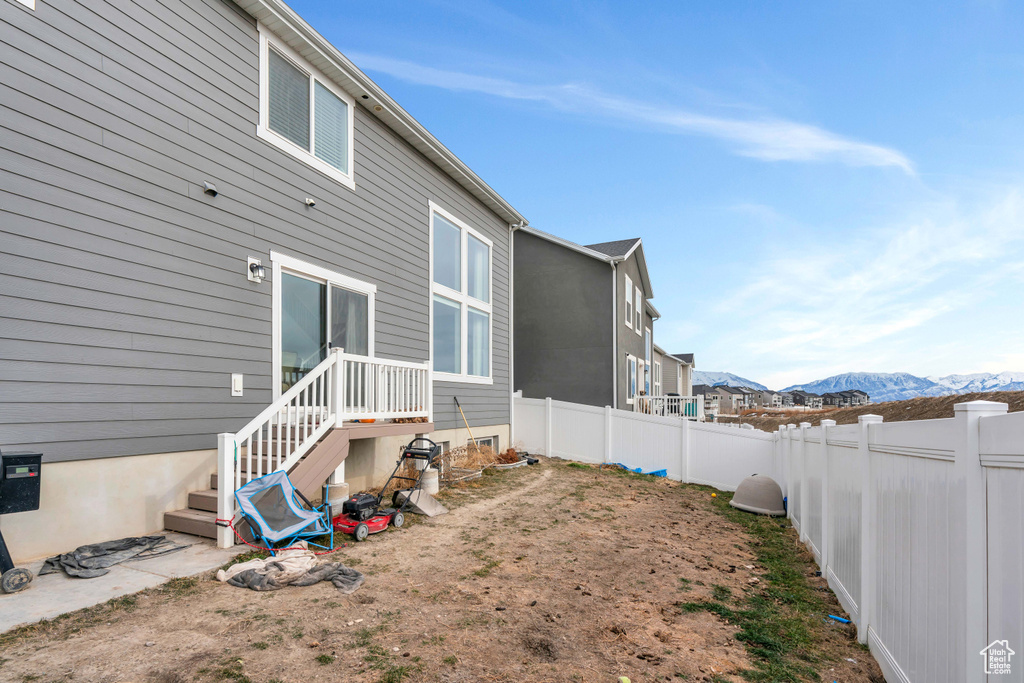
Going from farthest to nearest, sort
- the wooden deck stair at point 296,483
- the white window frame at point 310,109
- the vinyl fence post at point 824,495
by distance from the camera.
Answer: the white window frame at point 310,109 < the wooden deck stair at point 296,483 < the vinyl fence post at point 824,495

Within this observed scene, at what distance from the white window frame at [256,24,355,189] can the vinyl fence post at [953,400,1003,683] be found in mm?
7426

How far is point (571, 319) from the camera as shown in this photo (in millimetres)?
16531

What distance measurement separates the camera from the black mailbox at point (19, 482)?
4.04 metres

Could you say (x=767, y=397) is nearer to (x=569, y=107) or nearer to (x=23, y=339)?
(x=569, y=107)

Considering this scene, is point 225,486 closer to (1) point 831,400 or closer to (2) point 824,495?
(2) point 824,495

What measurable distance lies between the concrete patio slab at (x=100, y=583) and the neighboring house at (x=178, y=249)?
20.5 inches

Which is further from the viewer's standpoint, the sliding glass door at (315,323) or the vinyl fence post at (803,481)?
the sliding glass door at (315,323)

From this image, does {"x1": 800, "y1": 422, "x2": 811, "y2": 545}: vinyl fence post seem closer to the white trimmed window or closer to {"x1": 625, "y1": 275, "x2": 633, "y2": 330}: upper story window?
{"x1": 625, "y1": 275, "x2": 633, "y2": 330}: upper story window

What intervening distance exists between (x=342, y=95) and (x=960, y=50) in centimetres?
1422

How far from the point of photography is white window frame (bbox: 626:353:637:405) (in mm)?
17938

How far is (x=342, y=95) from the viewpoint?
8.19 m

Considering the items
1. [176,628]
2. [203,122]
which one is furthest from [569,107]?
[176,628]

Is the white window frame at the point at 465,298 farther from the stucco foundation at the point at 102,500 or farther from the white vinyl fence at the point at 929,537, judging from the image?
the white vinyl fence at the point at 929,537

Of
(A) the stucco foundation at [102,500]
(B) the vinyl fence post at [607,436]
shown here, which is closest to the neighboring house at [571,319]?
(B) the vinyl fence post at [607,436]
